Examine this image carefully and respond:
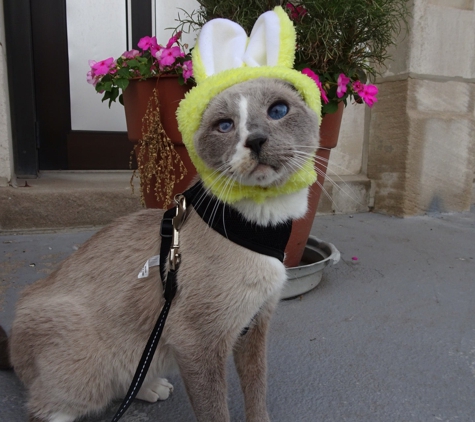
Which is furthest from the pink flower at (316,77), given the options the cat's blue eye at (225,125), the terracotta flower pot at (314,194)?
the cat's blue eye at (225,125)

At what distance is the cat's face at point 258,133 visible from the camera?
895mm

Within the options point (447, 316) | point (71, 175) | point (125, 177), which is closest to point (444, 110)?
point (447, 316)

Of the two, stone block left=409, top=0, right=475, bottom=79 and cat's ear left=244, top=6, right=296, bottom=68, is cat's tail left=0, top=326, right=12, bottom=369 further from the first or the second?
stone block left=409, top=0, right=475, bottom=79

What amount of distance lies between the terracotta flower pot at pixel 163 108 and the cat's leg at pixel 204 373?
A: 102cm

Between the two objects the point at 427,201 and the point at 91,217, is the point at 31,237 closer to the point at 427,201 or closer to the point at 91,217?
the point at 91,217

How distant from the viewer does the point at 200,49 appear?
108 centimetres

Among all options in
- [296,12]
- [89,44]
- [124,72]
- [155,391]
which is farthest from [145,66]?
[89,44]

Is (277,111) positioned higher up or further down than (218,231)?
higher up

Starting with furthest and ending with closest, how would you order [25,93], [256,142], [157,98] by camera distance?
[25,93], [157,98], [256,142]

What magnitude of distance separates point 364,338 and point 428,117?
2245mm

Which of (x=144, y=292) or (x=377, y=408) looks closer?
(x=144, y=292)

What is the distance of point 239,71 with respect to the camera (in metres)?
0.99

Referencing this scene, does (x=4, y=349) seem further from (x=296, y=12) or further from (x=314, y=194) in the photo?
(x=296, y=12)

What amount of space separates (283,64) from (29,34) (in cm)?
261
